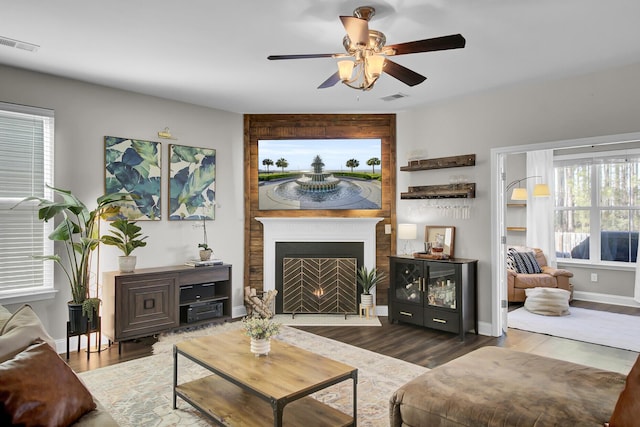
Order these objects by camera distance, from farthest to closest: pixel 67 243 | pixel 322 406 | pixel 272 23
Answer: pixel 67 243, pixel 272 23, pixel 322 406

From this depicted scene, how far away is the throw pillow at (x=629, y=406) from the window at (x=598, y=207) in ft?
19.8

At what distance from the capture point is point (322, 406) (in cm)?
262

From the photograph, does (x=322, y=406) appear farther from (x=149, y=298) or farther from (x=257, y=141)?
(x=257, y=141)

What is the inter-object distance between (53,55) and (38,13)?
2.89ft

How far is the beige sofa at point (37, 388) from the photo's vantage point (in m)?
1.58

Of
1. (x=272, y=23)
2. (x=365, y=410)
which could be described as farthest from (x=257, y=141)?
(x=365, y=410)

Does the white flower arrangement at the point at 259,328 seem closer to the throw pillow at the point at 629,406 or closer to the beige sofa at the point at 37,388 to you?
the beige sofa at the point at 37,388

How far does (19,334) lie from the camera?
6.43 ft

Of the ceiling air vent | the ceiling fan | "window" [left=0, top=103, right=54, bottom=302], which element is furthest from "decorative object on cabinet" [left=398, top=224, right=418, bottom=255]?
"window" [left=0, top=103, right=54, bottom=302]

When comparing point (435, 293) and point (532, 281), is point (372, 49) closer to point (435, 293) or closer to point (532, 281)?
point (435, 293)

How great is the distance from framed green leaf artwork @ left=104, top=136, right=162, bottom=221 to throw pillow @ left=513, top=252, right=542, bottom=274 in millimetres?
5394

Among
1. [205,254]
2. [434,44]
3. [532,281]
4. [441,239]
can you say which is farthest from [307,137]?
[532,281]

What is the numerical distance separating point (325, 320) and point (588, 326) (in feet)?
10.7

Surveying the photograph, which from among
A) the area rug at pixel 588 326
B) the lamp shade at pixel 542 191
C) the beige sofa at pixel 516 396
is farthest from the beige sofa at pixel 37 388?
the lamp shade at pixel 542 191
